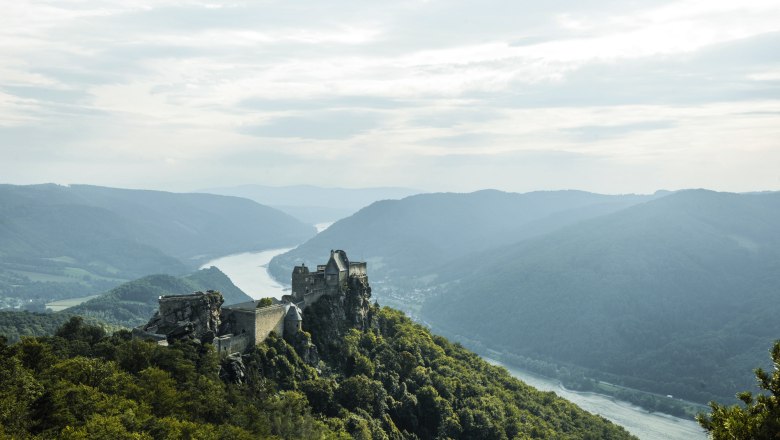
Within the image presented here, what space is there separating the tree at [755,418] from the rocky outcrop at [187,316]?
160 feet

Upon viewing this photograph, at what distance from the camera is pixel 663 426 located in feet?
504

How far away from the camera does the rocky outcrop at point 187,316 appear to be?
65000 mm

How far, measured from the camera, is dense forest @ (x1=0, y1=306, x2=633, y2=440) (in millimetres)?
42688

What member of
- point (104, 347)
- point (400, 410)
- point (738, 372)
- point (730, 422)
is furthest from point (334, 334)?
point (738, 372)

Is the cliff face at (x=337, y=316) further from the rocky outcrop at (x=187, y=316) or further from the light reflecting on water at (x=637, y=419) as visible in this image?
the light reflecting on water at (x=637, y=419)

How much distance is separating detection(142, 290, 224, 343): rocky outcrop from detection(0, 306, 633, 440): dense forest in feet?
10.6

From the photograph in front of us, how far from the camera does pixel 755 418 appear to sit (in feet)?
83.8

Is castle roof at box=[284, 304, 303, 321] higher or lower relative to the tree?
lower

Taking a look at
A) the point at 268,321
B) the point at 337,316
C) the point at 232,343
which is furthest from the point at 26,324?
the point at 232,343

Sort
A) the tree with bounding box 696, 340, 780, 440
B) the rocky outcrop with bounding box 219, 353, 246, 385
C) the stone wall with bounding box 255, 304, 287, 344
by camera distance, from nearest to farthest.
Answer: the tree with bounding box 696, 340, 780, 440 < the rocky outcrop with bounding box 219, 353, 246, 385 < the stone wall with bounding box 255, 304, 287, 344

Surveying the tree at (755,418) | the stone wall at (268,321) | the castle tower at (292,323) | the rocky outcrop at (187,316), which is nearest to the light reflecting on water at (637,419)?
the castle tower at (292,323)

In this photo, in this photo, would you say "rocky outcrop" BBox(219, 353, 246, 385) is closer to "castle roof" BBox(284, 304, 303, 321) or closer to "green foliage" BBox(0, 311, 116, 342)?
"castle roof" BBox(284, 304, 303, 321)

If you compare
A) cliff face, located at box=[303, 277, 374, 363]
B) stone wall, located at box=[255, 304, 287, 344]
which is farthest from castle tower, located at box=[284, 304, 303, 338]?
cliff face, located at box=[303, 277, 374, 363]

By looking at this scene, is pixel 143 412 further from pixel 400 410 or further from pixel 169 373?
pixel 400 410
